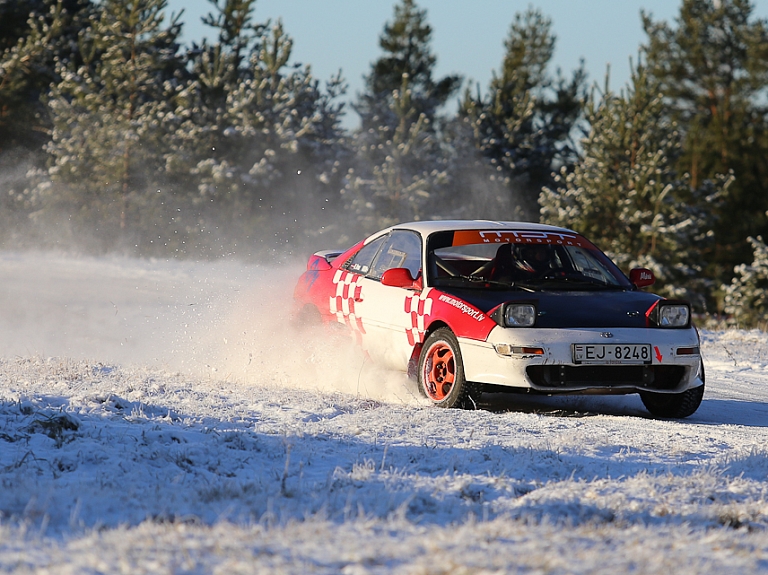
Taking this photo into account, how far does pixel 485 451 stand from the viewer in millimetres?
5242

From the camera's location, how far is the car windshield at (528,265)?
24.2 ft

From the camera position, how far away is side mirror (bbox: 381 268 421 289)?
7305 mm

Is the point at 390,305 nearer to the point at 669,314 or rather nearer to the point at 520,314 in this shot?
the point at 520,314

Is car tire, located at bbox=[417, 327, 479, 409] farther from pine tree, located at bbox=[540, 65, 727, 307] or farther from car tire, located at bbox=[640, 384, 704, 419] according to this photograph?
pine tree, located at bbox=[540, 65, 727, 307]

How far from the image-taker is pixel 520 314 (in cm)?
659

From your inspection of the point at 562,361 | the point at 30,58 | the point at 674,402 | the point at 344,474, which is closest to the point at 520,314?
the point at 562,361

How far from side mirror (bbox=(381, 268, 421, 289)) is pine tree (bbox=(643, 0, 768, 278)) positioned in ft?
94.3

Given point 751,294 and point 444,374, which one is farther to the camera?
point 751,294

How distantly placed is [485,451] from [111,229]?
31022 millimetres

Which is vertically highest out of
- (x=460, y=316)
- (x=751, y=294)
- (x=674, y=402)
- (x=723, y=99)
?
(x=723, y=99)

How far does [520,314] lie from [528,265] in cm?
108

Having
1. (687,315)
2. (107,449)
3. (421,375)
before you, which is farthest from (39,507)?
(687,315)

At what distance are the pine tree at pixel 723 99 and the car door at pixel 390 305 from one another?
28.2m

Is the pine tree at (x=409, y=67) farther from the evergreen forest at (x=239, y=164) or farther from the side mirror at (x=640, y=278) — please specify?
the side mirror at (x=640, y=278)
